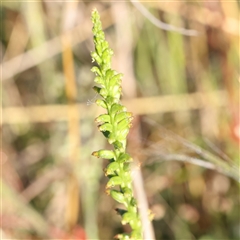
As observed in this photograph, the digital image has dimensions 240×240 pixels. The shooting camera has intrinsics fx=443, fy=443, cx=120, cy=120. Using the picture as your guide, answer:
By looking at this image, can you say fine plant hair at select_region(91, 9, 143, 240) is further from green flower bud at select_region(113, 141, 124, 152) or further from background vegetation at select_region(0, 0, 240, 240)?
background vegetation at select_region(0, 0, 240, 240)

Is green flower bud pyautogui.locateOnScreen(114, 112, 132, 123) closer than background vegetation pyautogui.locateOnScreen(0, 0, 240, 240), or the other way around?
green flower bud pyautogui.locateOnScreen(114, 112, 132, 123)

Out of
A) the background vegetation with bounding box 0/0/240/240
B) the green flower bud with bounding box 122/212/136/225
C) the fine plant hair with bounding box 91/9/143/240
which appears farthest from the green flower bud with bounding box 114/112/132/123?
the background vegetation with bounding box 0/0/240/240

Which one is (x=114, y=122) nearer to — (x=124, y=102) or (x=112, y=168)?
(x=112, y=168)

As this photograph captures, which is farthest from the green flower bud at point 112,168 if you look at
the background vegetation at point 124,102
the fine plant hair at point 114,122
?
the background vegetation at point 124,102

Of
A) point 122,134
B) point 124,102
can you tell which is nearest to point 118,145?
point 122,134

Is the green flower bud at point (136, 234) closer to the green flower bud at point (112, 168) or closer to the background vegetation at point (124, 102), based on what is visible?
the green flower bud at point (112, 168)

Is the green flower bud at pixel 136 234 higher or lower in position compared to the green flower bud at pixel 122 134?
lower
